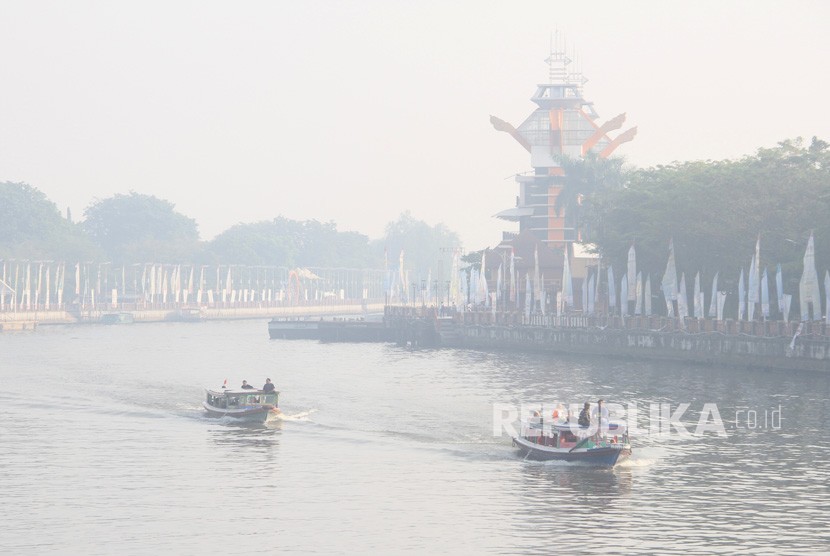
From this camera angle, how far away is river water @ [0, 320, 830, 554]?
2031 inches

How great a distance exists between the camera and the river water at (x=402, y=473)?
51.6 meters

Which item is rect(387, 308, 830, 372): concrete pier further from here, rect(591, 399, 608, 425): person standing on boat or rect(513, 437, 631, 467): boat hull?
rect(513, 437, 631, 467): boat hull

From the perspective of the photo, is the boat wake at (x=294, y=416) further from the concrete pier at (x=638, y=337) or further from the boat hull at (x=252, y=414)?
the concrete pier at (x=638, y=337)

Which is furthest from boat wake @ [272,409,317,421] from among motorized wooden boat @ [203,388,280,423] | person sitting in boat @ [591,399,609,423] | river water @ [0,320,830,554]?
person sitting in boat @ [591,399,609,423]

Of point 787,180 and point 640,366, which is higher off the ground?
point 787,180

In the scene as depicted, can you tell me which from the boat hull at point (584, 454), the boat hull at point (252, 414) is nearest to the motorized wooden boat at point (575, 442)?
the boat hull at point (584, 454)

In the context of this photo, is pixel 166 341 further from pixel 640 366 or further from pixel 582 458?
pixel 582 458

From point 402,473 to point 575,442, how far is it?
8062mm

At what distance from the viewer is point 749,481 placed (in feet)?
205

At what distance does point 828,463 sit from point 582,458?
1133cm

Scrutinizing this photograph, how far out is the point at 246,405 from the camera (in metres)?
84.7

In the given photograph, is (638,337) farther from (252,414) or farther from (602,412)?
(602,412)

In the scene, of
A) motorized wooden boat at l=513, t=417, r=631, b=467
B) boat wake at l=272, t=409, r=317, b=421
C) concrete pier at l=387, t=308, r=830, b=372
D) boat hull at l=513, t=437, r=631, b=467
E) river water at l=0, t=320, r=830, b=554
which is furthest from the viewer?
concrete pier at l=387, t=308, r=830, b=372

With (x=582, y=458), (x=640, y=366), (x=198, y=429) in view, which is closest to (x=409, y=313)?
(x=640, y=366)
